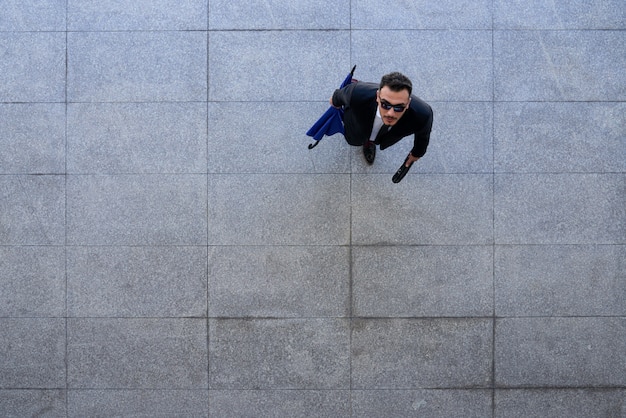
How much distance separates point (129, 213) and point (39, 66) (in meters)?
1.76

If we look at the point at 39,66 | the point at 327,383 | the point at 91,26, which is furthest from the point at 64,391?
the point at 91,26

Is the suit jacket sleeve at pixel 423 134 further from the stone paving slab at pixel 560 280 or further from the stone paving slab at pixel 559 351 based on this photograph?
the stone paving slab at pixel 559 351

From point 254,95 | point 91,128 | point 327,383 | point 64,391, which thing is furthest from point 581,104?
point 64,391

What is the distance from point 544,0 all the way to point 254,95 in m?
3.12

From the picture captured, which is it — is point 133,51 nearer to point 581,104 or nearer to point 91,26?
point 91,26

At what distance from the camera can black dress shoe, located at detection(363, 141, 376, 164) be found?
5066mm

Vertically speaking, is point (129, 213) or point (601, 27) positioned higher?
point (601, 27)

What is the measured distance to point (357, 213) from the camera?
17.2ft

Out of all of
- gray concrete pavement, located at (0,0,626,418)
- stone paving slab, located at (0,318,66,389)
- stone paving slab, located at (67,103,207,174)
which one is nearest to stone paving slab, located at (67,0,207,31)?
gray concrete pavement, located at (0,0,626,418)

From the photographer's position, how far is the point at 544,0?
535cm

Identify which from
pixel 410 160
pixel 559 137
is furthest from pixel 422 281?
pixel 559 137

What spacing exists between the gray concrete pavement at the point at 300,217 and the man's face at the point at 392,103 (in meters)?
1.35

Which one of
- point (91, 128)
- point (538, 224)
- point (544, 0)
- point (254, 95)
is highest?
point (544, 0)

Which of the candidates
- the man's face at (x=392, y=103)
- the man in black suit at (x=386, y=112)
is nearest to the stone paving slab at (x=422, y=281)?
the man in black suit at (x=386, y=112)
